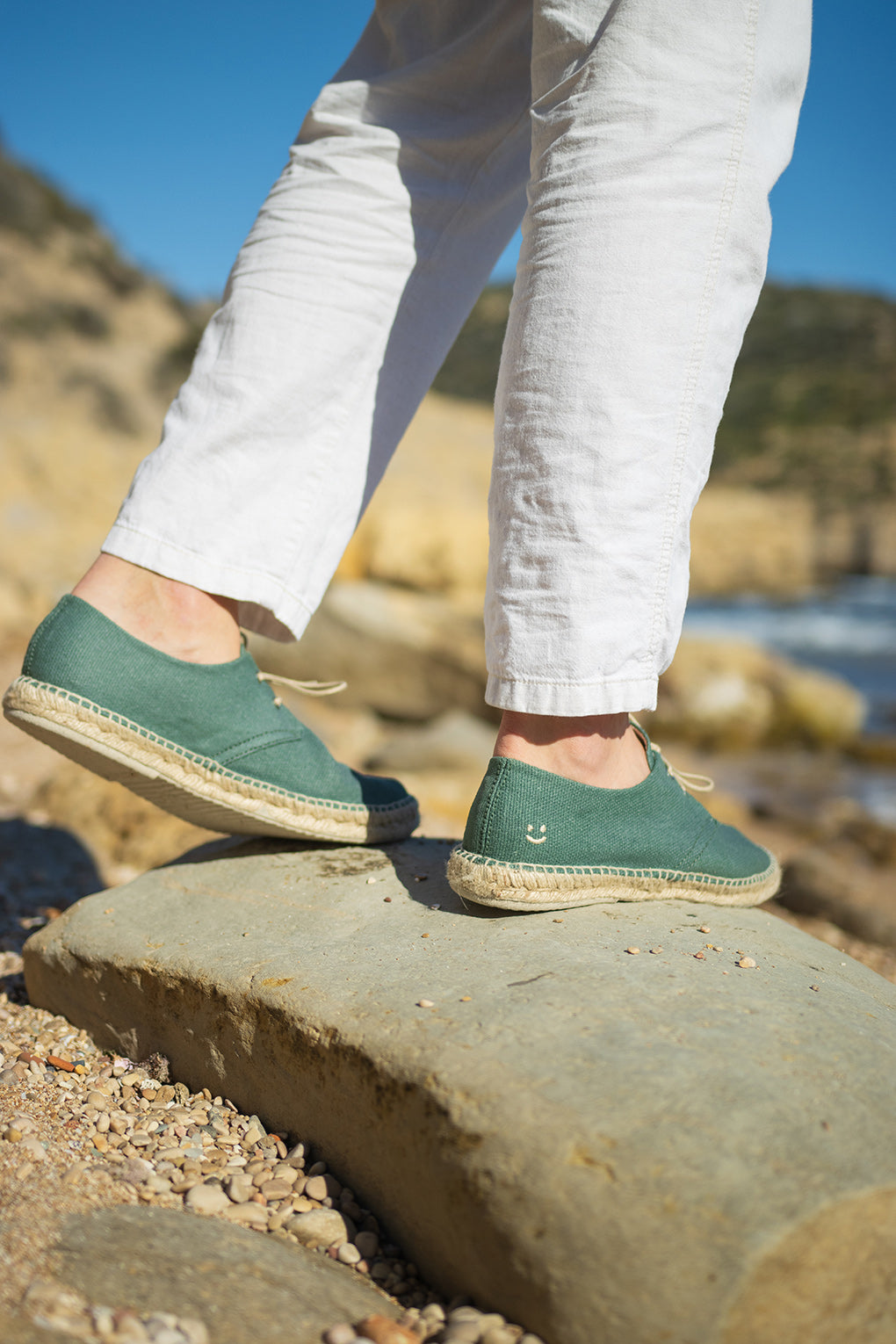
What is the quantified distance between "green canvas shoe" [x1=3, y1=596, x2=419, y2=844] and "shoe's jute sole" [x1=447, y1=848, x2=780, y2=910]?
340 mm

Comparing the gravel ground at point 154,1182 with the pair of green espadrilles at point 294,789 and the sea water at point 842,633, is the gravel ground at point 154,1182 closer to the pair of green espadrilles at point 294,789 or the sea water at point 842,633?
the pair of green espadrilles at point 294,789

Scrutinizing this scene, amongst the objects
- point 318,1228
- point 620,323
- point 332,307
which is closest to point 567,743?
point 620,323

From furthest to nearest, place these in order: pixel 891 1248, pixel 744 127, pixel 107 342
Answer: pixel 107 342, pixel 744 127, pixel 891 1248

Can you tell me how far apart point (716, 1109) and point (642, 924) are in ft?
1.29

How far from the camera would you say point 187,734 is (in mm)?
1306

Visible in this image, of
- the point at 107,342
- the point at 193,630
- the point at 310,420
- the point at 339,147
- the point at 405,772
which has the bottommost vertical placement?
the point at 405,772

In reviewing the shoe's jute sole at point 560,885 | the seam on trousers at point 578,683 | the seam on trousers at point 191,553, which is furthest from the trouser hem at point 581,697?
the seam on trousers at point 191,553

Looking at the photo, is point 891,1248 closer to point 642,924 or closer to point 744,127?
point 642,924

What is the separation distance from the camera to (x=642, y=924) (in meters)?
1.20

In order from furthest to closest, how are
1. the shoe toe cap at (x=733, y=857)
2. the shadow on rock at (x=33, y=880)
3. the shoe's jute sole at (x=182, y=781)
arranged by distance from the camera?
1. the shadow on rock at (x=33, y=880)
2. the shoe toe cap at (x=733, y=857)
3. the shoe's jute sole at (x=182, y=781)

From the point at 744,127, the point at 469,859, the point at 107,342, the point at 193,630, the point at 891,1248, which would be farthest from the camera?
the point at 107,342

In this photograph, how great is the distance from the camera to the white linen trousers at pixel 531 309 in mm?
982

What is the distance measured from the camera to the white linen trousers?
0.98m

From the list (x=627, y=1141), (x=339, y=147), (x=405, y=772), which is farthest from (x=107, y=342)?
(x=627, y=1141)
